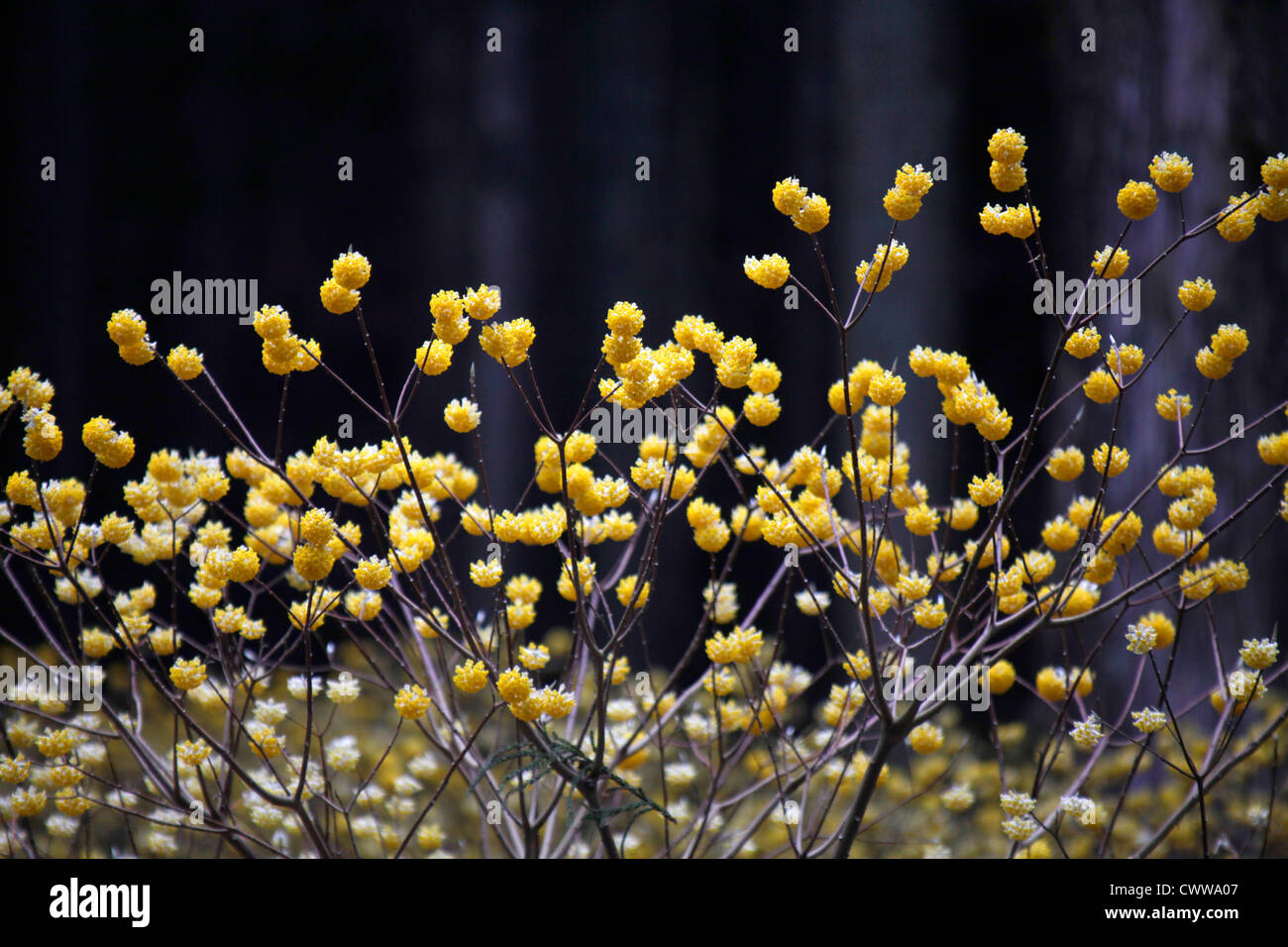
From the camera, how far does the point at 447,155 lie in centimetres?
211

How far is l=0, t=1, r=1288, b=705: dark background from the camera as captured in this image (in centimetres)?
200

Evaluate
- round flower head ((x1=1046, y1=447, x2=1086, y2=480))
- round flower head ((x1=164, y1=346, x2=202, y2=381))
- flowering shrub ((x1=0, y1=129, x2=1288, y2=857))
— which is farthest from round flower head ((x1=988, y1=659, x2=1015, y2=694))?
round flower head ((x1=164, y1=346, x2=202, y2=381))

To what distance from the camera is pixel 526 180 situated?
6.93 ft

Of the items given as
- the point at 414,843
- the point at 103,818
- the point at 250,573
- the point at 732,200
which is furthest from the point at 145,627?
the point at 732,200

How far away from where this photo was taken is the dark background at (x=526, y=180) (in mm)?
1995

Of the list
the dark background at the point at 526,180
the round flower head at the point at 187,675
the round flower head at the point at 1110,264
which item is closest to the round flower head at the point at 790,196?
the round flower head at the point at 1110,264

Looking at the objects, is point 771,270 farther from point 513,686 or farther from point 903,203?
point 513,686

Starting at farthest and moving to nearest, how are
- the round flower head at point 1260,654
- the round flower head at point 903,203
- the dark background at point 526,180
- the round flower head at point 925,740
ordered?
the dark background at point 526,180, the round flower head at point 925,740, the round flower head at point 1260,654, the round flower head at point 903,203

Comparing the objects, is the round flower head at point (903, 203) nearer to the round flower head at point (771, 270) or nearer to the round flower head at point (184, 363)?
the round flower head at point (771, 270)

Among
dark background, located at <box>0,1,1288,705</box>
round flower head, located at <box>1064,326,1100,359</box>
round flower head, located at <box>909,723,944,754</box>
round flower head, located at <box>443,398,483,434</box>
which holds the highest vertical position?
dark background, located at <box>0,1,1288,705</box>

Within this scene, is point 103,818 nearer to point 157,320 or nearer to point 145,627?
point 145,627

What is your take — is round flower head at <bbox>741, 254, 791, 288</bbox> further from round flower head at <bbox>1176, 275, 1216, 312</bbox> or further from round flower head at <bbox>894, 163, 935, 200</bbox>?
round flower head at <bbox>1176, 275, 1216, 312</bbox>

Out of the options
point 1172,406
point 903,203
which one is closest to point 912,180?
point 903,203

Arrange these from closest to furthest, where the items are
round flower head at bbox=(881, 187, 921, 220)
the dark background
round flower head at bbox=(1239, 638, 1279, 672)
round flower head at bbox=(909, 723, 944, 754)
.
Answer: round flower head at bbox=(881, 187, 921, 220), round flower head at bbox=(1239, 638, 1279, 672), round flower head at bbox=(909, 723, 944, 754), the dark background
